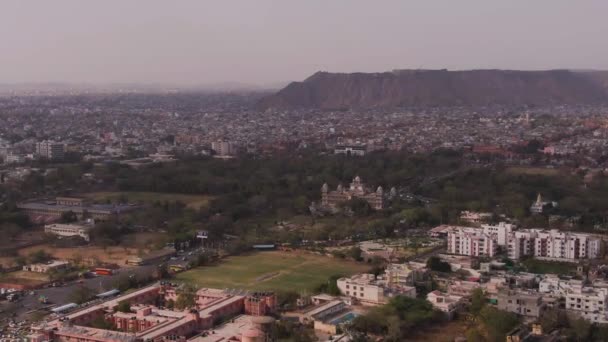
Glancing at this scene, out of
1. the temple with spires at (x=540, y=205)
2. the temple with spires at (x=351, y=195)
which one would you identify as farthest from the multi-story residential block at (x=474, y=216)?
the temple with spires at (x=351, y=195)

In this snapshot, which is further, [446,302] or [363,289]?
[363,289]

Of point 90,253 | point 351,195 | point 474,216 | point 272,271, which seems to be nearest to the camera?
point 272,271

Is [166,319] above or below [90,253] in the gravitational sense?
above

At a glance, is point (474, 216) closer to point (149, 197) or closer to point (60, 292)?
point (149, 197)

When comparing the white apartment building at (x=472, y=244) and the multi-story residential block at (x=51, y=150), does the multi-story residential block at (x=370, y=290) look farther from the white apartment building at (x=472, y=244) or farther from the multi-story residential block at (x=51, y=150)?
the multi-story residential block at (x=51, y=150)

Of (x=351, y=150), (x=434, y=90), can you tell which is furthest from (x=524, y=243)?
(x=434, y=90)

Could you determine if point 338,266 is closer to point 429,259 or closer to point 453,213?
point 429,259
